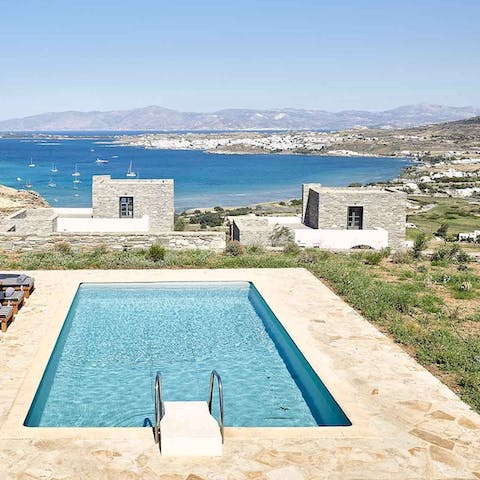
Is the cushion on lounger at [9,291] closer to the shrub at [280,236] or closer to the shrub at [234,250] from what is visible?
the shrub at [234,250]

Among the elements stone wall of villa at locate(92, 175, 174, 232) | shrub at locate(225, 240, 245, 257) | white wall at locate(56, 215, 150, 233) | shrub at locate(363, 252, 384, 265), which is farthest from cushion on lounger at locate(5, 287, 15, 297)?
stone wall of villa at locate(92, 175, 174, 232)

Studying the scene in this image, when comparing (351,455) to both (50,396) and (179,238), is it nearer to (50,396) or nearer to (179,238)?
(50,396)

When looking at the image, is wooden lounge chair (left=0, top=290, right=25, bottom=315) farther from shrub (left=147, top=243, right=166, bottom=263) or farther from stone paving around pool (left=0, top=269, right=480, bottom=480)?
shrub (left=147, top=243, right=166, bottom=263)

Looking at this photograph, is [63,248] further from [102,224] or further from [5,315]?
[5,315]

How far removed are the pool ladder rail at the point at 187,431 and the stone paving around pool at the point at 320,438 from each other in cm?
11

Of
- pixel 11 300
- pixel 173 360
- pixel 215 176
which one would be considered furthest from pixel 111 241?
pixel 215 176

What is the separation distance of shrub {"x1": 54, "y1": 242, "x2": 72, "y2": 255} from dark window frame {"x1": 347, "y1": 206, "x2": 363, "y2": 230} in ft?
36.8

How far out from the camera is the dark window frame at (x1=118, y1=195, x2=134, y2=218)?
24.5m

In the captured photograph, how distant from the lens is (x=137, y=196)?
24.4m

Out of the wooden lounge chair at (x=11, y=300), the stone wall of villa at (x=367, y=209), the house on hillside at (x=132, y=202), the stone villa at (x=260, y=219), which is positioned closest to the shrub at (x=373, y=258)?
the stone villa at (x=260, y=219)

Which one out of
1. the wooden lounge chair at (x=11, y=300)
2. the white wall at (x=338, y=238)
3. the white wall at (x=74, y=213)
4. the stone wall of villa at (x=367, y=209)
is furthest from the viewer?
the white wall at (x=74, y=213)

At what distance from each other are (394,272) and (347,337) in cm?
589

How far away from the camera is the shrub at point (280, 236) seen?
72.0ft

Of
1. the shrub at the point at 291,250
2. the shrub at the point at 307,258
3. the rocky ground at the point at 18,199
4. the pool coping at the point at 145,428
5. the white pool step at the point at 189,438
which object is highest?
the white pool step at the point at 189,438
